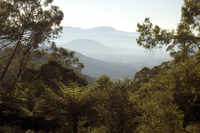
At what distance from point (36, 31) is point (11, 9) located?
12.4 ft

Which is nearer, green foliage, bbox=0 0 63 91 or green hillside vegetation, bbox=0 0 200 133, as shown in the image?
green hillside vegetation, bbox=0 0 200 133

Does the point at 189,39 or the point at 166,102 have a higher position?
the point at 189,39

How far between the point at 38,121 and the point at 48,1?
489 inches

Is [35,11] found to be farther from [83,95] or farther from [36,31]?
[83,95]

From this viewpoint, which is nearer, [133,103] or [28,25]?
[133,103]

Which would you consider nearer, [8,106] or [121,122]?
[121,122]

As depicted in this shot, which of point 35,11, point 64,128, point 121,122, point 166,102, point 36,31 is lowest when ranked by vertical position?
point 64,128

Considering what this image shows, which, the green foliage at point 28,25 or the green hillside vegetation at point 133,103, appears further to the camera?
the green foliage at point 28,25

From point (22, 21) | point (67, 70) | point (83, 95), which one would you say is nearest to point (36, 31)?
point (22, 21)

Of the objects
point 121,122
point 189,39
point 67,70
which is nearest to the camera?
point 121,122

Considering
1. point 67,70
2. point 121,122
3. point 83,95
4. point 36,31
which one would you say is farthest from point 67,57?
point 121,122

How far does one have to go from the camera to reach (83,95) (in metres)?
9.77

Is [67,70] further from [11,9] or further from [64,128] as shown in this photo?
[64,128]

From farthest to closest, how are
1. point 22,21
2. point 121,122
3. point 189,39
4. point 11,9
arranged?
point 22,21 → point 11,9 → point 189,39 → point 121,122
